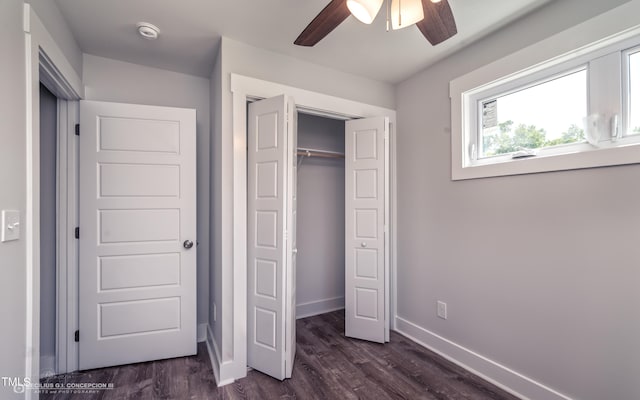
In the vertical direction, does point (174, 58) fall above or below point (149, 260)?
above

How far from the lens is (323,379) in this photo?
1.99 m

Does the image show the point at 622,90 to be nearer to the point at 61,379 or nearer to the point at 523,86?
the point at 523,86

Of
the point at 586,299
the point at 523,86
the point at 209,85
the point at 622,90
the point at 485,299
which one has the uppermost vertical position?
the point at 209,85

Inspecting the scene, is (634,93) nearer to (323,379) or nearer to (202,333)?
(323,379)

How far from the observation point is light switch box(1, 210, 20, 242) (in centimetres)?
108

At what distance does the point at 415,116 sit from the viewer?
8.65 feet

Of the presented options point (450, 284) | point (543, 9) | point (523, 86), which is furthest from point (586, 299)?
point (543, 9)

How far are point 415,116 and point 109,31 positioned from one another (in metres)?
2.51

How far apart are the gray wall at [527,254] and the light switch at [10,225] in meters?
2.62

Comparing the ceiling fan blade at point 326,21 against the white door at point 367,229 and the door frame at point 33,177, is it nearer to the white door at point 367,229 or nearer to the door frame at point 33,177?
the white door at point 367,229

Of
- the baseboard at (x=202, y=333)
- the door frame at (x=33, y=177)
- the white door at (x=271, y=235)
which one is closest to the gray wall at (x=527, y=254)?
the white door at (x=271, y=235)

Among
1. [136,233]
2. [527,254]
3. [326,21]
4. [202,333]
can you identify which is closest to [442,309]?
[527,254]

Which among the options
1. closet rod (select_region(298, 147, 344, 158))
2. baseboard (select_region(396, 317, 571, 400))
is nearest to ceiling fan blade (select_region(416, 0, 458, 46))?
closet rod (select_region(298, 147, 344, 158))

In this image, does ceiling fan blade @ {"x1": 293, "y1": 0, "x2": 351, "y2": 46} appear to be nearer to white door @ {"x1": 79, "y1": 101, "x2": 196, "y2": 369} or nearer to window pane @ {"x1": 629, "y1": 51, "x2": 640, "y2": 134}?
white door @ {"x1": 79, "y1": 101, "x2": 196, "y2": 369}
